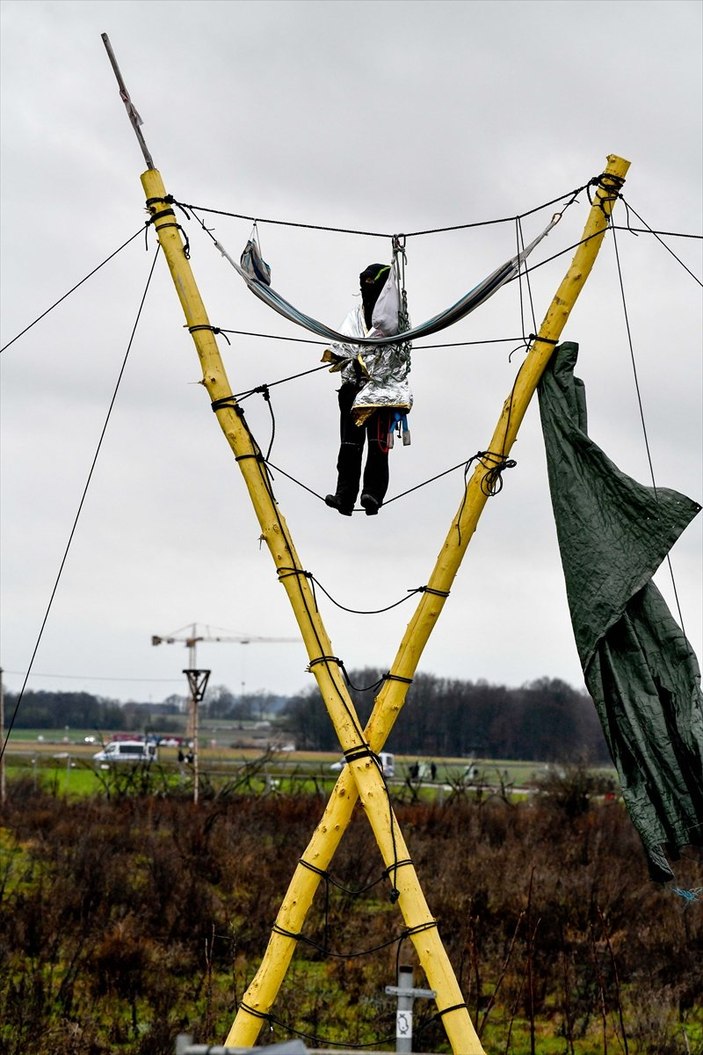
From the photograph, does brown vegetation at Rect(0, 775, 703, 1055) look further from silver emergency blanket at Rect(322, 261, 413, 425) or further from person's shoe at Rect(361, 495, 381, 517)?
silver emergency blanket at Rect(322, 261, 413, 425)

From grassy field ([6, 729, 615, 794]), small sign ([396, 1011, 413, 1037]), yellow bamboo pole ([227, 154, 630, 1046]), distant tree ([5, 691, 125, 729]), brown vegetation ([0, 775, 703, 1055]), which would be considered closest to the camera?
small sign ([396, 1011, 413, 1037])

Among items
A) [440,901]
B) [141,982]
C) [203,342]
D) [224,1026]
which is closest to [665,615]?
[203,342]

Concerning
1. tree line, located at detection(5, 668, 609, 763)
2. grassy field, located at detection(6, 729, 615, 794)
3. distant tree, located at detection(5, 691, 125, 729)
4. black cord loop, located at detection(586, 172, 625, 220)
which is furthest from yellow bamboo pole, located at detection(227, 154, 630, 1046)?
distant tree, located at detection(5, 691, 125, 729)

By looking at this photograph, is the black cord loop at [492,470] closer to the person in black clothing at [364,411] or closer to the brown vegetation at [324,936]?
the person in black clothing at [364,411]

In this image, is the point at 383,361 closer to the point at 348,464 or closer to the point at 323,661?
the point at 348,464

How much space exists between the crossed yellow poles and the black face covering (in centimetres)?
98

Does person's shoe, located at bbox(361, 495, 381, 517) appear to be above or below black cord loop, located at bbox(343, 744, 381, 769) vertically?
above

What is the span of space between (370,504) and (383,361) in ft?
2.87

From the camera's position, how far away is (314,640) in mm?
7633

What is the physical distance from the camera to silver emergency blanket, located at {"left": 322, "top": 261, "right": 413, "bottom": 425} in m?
7.76

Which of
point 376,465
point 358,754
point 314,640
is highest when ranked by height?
point 376,465

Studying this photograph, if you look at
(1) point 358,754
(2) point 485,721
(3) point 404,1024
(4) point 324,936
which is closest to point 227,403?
(1) point 358,754

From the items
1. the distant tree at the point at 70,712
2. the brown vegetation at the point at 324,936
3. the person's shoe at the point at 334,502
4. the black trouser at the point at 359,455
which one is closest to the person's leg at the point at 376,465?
the black trouser at the point at 359,455

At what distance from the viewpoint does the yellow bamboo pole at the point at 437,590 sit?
730 centimetres
